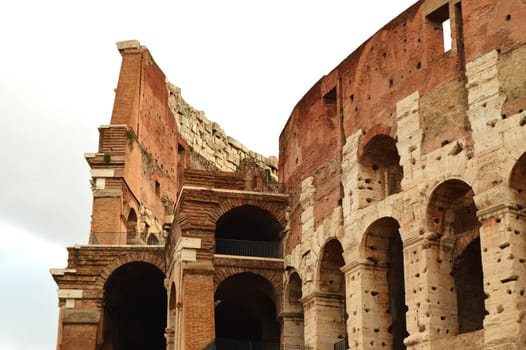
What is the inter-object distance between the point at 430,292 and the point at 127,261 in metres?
11.7

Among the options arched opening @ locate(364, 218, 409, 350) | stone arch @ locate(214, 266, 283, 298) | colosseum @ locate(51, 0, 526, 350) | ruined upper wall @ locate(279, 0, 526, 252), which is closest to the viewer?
colosseum @ locate(51, 0, 526, 350)

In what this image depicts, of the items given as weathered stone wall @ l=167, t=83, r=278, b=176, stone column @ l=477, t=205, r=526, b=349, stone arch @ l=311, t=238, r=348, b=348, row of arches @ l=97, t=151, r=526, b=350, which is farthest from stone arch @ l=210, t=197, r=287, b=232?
weathered stone wall @ l=167, t=83, r=278, b=176

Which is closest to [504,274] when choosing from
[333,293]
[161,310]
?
[333,293]

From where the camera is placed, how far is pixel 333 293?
912 inches

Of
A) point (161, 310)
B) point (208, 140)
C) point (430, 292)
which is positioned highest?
point (208, 140)

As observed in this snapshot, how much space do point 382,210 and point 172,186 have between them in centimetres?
1821

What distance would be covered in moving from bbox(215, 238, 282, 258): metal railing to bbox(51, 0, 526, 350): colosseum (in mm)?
56

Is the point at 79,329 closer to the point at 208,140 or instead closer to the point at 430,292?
the point at 430,292

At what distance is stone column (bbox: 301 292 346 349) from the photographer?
22.9m

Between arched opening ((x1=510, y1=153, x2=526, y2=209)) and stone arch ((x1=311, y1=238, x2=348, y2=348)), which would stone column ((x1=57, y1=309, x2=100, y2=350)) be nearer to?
stone arch ((x1=311, y1=238, x2=348, y2=348))

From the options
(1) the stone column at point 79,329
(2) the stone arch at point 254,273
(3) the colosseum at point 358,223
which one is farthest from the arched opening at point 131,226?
(2) the stone arch at point 254,273

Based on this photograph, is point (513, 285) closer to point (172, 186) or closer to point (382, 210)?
point (382, 210)

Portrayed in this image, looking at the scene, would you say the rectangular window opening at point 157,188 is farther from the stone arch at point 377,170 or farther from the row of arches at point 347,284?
the stone arch at point 377,170

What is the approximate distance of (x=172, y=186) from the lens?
125 feet
